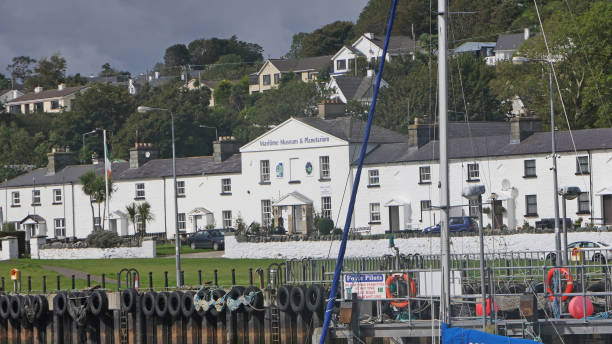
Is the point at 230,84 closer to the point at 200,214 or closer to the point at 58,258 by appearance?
the point at 200,214

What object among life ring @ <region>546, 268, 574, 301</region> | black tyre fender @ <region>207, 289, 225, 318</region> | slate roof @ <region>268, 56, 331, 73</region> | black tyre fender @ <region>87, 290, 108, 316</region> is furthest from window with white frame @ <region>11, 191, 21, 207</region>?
slate roof @ <region>268, 56, 331, 73</region>

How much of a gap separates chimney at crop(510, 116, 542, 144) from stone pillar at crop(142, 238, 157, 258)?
2290cm

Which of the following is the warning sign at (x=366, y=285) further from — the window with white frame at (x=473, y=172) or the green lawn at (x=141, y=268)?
the window with white frame at (x=473, y=172)

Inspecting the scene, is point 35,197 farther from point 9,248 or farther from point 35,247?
point 9,248

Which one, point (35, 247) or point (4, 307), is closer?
point (4, 307)

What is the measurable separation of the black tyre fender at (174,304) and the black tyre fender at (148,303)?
64 cm

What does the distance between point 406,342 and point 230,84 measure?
150 meters

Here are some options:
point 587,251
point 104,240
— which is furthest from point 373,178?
point 587,251

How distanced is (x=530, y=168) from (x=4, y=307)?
3491 cm

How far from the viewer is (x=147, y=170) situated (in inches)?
3268

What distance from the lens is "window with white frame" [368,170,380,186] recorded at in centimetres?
7119

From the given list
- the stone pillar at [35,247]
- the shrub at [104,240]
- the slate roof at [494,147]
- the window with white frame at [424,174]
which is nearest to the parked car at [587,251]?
the slate roof at [494,147]

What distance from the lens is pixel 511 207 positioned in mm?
64688

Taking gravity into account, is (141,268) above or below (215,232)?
below
